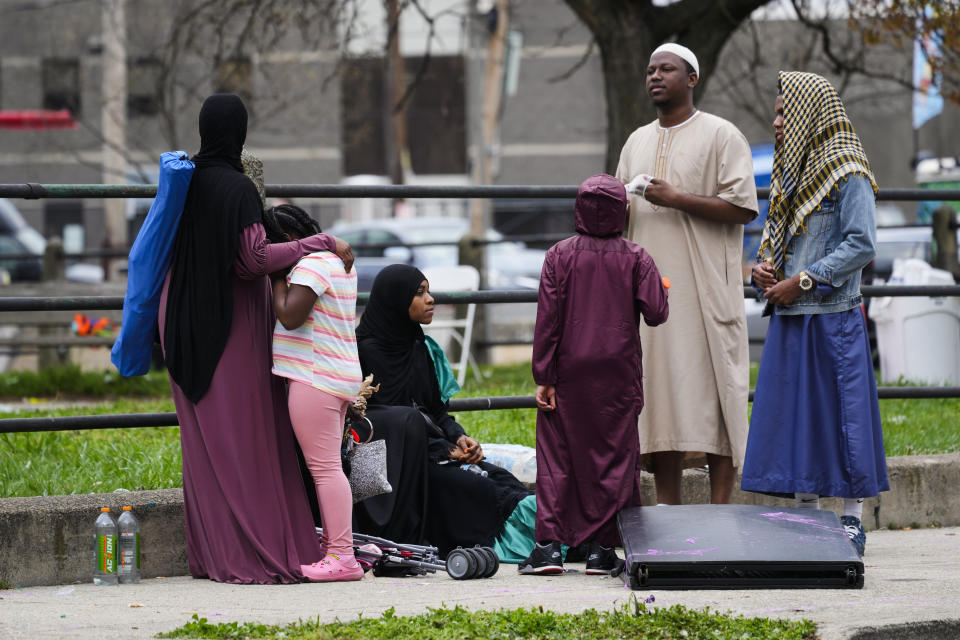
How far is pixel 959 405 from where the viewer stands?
895 centimetres

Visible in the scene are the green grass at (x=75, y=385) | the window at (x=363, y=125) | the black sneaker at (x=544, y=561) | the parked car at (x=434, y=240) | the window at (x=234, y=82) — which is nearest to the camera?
the black sneaker at (x=544, y=561)

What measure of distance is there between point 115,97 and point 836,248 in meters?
20.5

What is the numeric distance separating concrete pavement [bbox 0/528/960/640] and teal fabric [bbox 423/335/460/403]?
883 millimetres

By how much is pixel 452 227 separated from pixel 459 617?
17770mm

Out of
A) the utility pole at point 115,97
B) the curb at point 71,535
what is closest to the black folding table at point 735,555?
the curb at point 71,535

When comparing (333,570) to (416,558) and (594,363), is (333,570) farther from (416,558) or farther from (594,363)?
(594,363)

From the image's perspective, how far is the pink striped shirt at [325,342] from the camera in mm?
4918

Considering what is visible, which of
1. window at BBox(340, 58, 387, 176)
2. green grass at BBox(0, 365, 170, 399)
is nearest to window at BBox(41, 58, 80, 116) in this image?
window at BBox(340, 58, 387, 176)

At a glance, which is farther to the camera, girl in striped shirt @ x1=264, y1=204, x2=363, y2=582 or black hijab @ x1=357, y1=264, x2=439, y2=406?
black hijab @ x1=357, y1=264, x2=439, y2=406

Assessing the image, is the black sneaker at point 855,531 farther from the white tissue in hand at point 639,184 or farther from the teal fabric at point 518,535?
the white tissue in hand at point 639,184

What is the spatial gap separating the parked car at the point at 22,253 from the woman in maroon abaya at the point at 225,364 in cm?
1192

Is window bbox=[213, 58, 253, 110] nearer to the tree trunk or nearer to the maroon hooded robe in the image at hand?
the tree trunk

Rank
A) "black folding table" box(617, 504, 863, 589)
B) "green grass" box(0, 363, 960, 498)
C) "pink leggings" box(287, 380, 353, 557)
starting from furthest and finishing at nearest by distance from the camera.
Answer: "green grass" box(0, 363, 960, 498), "pink leggings" box(287, 380, 353, 557), "black folding table" box(617, 504, 863, 589)

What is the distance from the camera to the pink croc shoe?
15.9 ft
